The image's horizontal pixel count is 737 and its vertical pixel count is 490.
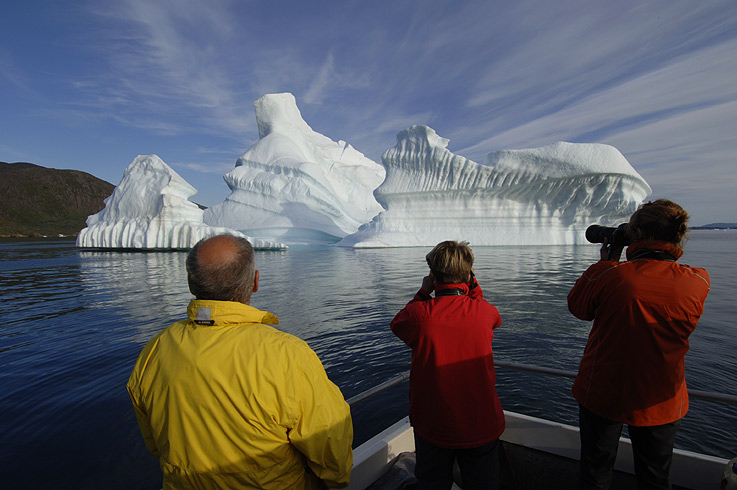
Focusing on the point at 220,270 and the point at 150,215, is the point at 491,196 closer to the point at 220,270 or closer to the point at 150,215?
the point at 150,215

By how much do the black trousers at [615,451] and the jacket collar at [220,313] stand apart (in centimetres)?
135

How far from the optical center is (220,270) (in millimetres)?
1096

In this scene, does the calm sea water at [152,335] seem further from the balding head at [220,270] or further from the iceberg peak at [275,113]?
the iceberg peak at [275,113]

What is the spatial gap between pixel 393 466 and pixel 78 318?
717cm

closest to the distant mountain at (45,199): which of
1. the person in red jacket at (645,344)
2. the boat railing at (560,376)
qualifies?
the boat railing at (560,376)

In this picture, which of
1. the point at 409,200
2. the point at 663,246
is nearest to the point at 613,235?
the point at 663,246

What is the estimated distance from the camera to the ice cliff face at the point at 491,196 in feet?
73.2

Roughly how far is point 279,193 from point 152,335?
2524cm

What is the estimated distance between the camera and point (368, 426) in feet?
10.3

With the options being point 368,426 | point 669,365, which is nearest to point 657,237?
point 669,365

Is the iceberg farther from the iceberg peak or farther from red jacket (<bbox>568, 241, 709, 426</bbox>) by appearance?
red jacket (<bbox>568, 241, 709, 426</bbox>)

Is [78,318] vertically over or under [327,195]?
under

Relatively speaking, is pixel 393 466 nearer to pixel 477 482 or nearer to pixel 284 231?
pixel 477 482

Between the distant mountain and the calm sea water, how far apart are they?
8420 centimetres
